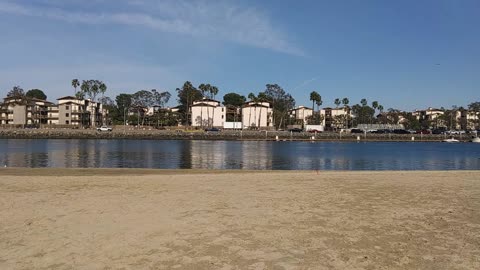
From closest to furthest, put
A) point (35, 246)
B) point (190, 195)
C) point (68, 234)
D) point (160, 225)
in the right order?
point (35, 246), point (68, 234), point (160, 225), point (190, 195)

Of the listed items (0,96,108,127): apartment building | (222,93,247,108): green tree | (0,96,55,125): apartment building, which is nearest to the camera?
(0,96,55,125): apartment building

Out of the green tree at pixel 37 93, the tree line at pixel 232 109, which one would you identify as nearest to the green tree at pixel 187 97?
the tree line at pixel 232 109

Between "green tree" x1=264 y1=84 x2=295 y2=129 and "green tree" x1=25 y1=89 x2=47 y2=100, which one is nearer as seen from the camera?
"green tree" x1=264 y1=84 x2=295 y2=129

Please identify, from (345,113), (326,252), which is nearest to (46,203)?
(326,252)

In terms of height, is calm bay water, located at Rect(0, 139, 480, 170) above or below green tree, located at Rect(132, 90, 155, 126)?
below

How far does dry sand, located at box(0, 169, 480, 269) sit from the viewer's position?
20.9 ft

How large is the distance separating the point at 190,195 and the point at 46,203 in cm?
426

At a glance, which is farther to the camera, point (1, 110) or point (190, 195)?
point (1, 110)

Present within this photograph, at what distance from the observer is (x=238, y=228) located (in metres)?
8.44

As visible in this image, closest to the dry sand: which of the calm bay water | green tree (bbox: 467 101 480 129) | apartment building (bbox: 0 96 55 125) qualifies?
the calm bay water

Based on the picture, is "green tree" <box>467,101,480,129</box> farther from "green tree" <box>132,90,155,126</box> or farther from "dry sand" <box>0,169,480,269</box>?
"dry sand" <box>0,169,480,269</box>

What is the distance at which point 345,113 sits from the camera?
161 metres

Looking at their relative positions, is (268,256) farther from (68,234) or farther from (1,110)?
(1,110)

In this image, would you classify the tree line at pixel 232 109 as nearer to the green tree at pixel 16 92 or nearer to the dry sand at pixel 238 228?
the green tree at pixel 16 92
